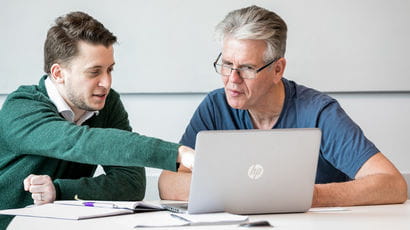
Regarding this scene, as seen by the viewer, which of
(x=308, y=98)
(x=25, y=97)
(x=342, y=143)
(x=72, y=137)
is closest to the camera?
(x=72, y=137)

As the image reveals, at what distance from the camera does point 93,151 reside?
175cm

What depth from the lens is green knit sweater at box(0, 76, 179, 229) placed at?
5.60 feet

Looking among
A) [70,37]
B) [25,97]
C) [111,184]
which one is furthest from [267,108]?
[25,97]

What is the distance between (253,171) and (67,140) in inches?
22.2

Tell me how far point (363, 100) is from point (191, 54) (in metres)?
0.96

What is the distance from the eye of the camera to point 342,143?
7.07 ft

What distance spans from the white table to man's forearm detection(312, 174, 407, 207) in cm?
11

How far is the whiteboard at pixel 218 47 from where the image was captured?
351 cm

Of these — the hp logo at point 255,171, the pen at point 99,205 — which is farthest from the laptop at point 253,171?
the pen at point 99,205

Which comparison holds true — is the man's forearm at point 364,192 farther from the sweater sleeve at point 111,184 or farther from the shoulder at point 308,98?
the sweater sleeve at point 111,184

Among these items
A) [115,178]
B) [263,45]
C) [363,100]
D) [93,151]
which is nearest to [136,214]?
[93,151]

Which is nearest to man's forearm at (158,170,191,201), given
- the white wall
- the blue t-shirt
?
→ the blue t-shirt

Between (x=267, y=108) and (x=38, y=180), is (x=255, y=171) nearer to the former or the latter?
(x=38, y=180)

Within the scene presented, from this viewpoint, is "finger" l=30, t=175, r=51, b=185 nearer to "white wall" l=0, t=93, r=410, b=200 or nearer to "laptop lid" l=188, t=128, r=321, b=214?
"laptop lid" l=188, t=128, r=321, b=214
